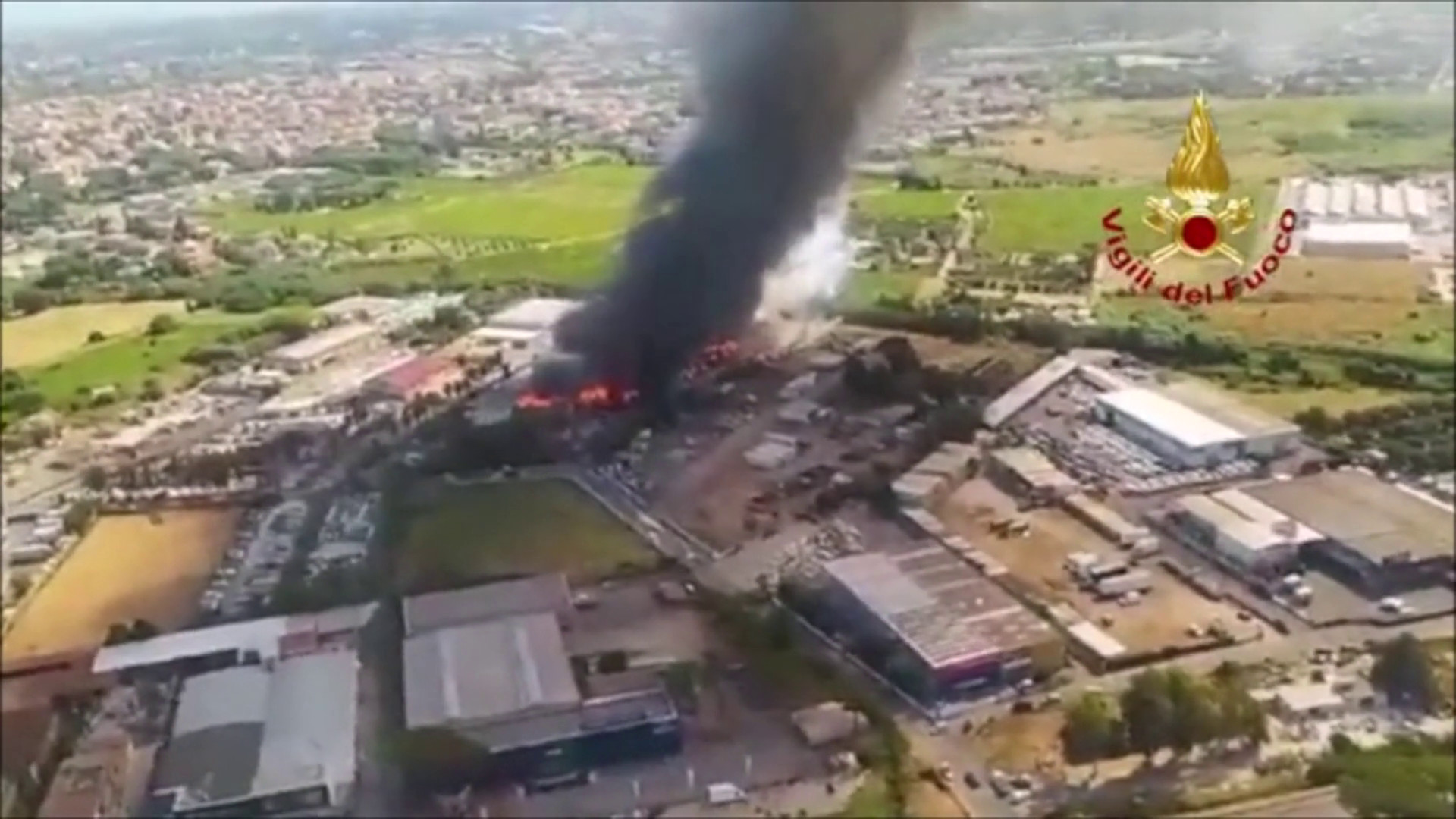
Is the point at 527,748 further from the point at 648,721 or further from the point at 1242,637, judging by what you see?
the point at 1242,637

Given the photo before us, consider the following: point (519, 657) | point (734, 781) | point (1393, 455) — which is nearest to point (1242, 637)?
point (1393, 455)

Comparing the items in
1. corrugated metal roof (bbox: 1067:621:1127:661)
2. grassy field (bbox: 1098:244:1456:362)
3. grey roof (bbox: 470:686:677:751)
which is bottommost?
grey roof (bbox: 470:686:677:751)

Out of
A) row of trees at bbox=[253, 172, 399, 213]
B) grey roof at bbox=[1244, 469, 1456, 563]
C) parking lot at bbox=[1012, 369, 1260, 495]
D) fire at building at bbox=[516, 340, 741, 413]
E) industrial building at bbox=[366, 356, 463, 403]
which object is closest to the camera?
grey roof at bbox=[1244, 469, 1456, 563]

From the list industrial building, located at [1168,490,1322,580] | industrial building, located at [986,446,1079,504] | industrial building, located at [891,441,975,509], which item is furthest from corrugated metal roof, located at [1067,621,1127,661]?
industrial building, located at [891,441,975,509]

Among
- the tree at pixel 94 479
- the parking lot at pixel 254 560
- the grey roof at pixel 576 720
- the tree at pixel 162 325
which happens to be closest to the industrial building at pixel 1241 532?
the grey roof at pixel 576 720

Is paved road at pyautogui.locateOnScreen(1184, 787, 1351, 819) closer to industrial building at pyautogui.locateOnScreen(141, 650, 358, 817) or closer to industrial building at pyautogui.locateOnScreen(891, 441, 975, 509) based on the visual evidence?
industrial building at pyautogui.locateOnScreen(891, 441, 975, 509)

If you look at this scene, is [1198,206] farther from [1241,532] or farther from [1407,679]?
Answer: [1241,532]

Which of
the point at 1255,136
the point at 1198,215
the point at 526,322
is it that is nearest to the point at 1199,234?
the point at 1198,215
